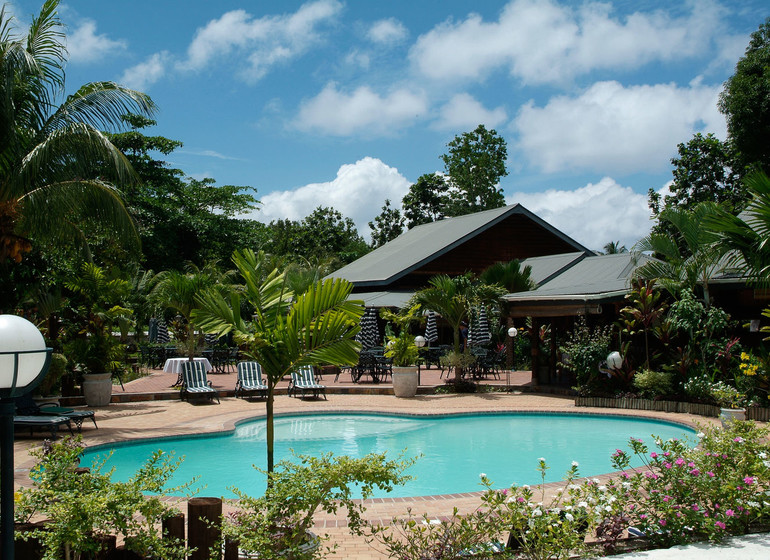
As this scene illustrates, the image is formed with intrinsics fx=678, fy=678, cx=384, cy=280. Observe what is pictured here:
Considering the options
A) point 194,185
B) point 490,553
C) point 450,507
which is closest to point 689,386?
point 450,507

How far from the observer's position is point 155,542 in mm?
4441

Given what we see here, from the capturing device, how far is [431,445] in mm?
12039

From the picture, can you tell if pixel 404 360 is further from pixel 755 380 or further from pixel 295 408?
pixel 755 380

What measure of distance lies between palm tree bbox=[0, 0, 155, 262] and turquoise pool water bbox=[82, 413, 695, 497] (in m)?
4.00

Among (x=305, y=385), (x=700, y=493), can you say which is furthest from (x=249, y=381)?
(x=700, y=493)

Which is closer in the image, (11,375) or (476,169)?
(11,375)

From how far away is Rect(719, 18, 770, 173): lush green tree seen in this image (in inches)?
898

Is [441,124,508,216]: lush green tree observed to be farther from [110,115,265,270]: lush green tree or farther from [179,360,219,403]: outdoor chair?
[179,360,219,403]: outdoor chair

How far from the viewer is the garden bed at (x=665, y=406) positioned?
480 inches

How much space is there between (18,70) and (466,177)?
3609 cm

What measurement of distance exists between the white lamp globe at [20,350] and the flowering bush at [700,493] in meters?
3.96

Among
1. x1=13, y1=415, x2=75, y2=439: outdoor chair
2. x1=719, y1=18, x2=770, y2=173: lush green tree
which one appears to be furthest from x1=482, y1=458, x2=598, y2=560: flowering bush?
x1=719, y1=18, x2=770, y2=173: lush green tree

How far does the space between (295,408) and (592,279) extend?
9.18 metres

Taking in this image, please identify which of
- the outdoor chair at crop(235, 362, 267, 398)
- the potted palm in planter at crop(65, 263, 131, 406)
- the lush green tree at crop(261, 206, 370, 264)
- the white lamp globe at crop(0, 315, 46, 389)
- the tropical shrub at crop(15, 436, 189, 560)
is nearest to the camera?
the white lamp globe at crop(0, 315, 46, 389)
